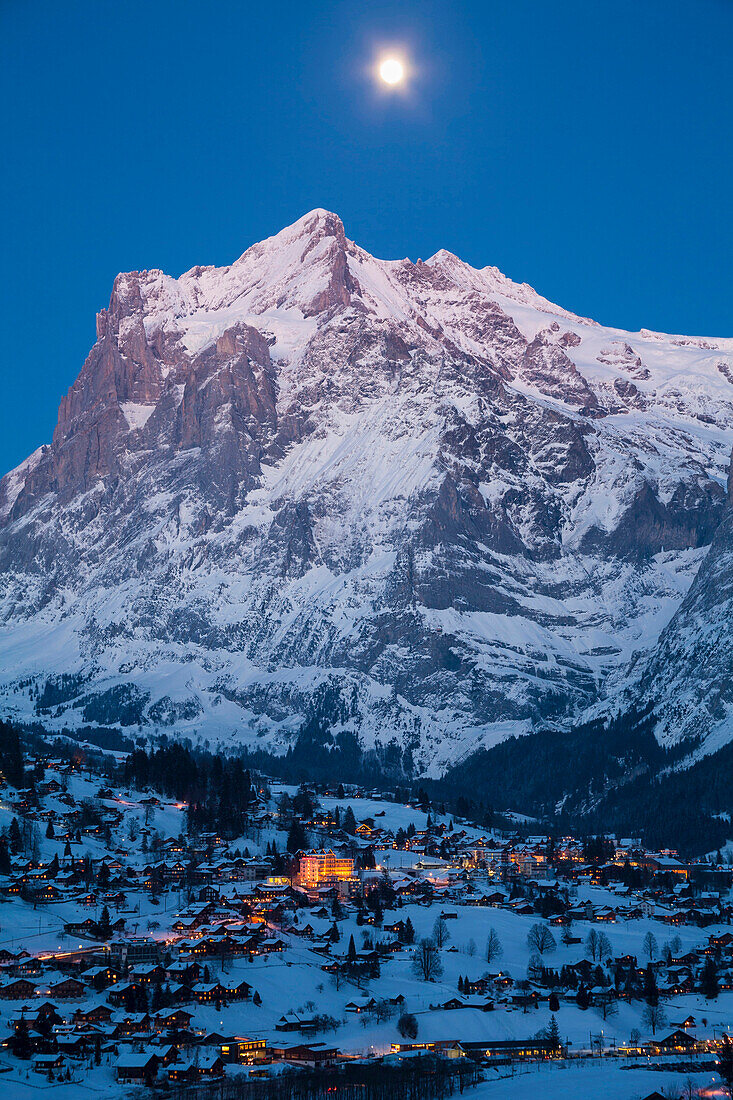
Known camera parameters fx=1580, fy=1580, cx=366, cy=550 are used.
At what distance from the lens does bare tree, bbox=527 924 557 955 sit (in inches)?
5015

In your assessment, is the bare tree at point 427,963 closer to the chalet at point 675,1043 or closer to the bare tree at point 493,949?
the bare tree at point 493,949

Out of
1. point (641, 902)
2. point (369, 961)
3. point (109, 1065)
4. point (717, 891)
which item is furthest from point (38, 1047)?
point (717, 891)

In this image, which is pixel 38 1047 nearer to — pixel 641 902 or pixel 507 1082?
pixel 507 1082

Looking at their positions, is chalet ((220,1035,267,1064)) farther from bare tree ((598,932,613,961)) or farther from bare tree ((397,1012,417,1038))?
bare tree ((598,932,613,961))

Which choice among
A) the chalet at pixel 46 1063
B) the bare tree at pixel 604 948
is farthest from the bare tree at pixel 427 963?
the chalet at pixel 46 1063

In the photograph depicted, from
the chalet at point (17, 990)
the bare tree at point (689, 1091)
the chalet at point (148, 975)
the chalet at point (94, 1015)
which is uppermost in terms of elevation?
the chalet at point (148, 975)

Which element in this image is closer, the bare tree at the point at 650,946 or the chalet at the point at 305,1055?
the chalet at the point at 305,1055

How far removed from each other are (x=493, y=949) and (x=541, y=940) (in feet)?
17.9

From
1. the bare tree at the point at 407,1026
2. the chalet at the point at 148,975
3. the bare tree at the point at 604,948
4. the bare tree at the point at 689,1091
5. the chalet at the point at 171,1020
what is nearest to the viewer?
the bare tree at the point at 689,1091

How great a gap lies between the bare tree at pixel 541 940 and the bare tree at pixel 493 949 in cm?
263

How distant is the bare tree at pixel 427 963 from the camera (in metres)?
117

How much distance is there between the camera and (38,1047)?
89.4 m

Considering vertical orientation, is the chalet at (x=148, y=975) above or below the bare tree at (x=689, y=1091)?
above

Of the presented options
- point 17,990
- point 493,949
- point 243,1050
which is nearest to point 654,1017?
point 493,949
